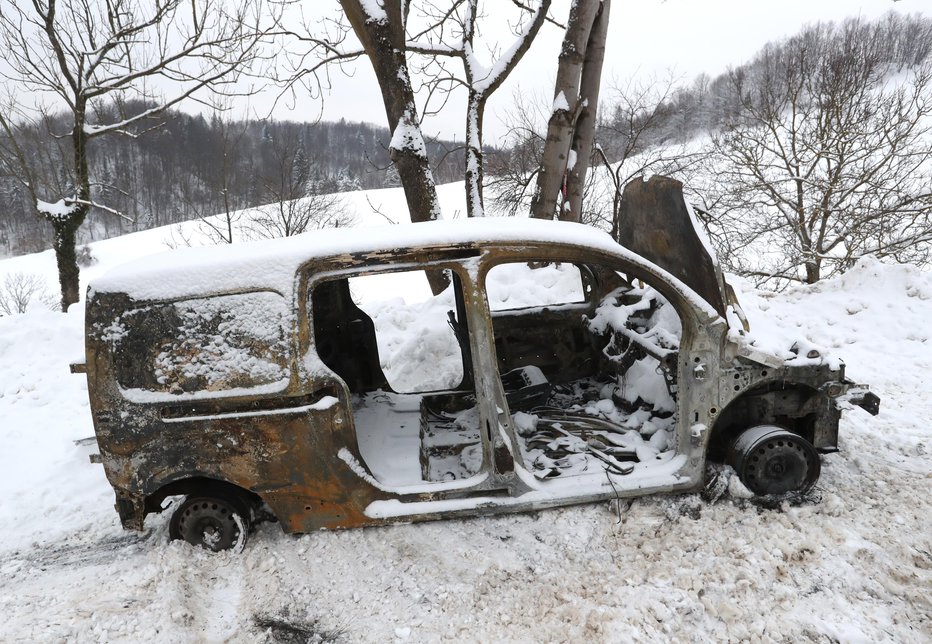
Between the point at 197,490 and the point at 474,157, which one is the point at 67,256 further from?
the point at 197,490

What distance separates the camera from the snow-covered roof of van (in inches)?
109

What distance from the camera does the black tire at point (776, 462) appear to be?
312 centimetres

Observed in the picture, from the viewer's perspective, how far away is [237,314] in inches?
109

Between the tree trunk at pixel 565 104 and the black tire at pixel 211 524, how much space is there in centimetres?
670

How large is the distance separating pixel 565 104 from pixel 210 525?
747 centimetres

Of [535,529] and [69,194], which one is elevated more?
[69,194]

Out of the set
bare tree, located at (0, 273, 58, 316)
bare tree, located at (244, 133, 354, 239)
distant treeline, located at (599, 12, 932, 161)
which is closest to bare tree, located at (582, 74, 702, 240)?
distant treeline, located at (599, 12, 932, 161)

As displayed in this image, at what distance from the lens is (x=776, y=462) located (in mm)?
3141

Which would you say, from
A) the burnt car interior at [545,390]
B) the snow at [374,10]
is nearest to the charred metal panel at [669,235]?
the burnt car interior at [545,390]

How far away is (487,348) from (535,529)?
3.62ft

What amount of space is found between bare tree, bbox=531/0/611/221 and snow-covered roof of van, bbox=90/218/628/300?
581cm

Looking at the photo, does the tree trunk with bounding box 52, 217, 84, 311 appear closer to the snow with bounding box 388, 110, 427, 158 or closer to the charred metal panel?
the snow with bounding box 388, 110, 427, 158

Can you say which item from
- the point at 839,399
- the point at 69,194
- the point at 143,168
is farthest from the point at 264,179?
the point at 143,168

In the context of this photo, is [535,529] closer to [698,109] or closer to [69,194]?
[69,194]
